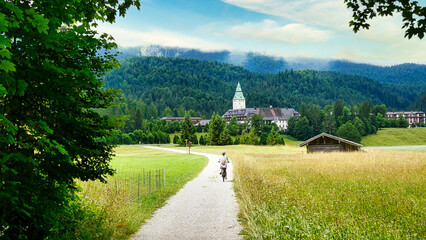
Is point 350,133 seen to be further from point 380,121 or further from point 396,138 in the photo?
point 380,121

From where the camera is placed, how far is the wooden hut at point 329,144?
4197 cm

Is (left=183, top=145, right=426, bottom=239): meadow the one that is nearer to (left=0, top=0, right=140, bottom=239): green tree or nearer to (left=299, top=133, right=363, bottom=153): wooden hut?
(left=0, top=0, right=140, bottom=239): green tree

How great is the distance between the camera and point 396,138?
138500 millimetres

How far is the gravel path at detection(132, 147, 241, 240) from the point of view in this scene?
8.49 m

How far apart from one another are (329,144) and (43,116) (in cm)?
4227

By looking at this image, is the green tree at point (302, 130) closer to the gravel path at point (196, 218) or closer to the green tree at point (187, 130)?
the green tree at point (187, 130)

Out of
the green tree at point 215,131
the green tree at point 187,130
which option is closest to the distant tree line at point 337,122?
the green tree at point 215,131

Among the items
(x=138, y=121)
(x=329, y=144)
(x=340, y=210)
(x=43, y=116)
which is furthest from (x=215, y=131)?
(x=43, y=116)

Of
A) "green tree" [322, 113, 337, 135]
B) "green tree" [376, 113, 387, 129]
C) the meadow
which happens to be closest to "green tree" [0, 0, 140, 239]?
the meadow

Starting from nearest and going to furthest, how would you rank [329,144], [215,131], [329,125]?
[329,144]
[215,131]
[329,125]

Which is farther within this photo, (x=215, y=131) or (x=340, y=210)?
(x=215, y=131)

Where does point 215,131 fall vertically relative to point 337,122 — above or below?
below

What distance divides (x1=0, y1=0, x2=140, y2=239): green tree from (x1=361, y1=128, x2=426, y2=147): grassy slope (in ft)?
459

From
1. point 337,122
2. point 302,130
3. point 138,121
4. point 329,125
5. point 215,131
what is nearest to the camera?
point 215,131
